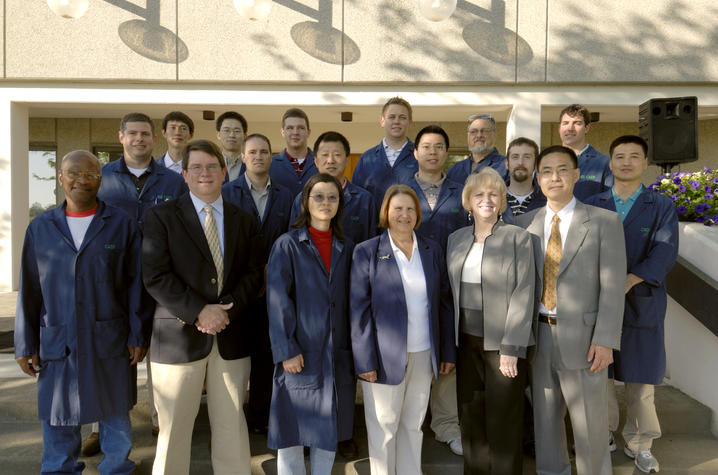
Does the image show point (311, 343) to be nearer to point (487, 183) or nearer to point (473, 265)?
point (473, 265)

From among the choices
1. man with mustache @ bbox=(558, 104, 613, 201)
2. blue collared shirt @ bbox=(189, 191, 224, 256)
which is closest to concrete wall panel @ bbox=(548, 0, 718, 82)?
man with mustache @ bbox=(558, 104, 613, 201)

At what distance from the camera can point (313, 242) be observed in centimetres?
301

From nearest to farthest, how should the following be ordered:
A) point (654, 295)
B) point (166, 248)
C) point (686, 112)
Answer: point (166, 248), point (654, 295), point (686, 112)

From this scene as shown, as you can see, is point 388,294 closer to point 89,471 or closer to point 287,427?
point 287,427

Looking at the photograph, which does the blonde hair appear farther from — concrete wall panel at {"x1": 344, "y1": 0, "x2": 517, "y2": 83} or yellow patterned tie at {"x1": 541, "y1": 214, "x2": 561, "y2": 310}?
concrete wall panel at {"x1": 344, "y1": 0, "x2": 517, "y2": 83}

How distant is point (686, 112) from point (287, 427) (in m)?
5.44

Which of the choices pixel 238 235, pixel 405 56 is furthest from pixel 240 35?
pixel 238 235

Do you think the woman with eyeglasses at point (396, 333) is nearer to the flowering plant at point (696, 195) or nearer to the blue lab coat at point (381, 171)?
the blue lab coat at point (381, 171)

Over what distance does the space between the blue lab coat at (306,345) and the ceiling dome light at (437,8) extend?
569 centimetres

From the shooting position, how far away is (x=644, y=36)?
7.88 m

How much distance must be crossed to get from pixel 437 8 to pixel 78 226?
244 inches

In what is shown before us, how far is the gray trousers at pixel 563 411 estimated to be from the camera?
9.58 feet

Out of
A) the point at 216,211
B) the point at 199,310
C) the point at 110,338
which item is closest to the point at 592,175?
the point at 216,211

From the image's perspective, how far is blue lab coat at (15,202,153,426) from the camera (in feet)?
9.40
